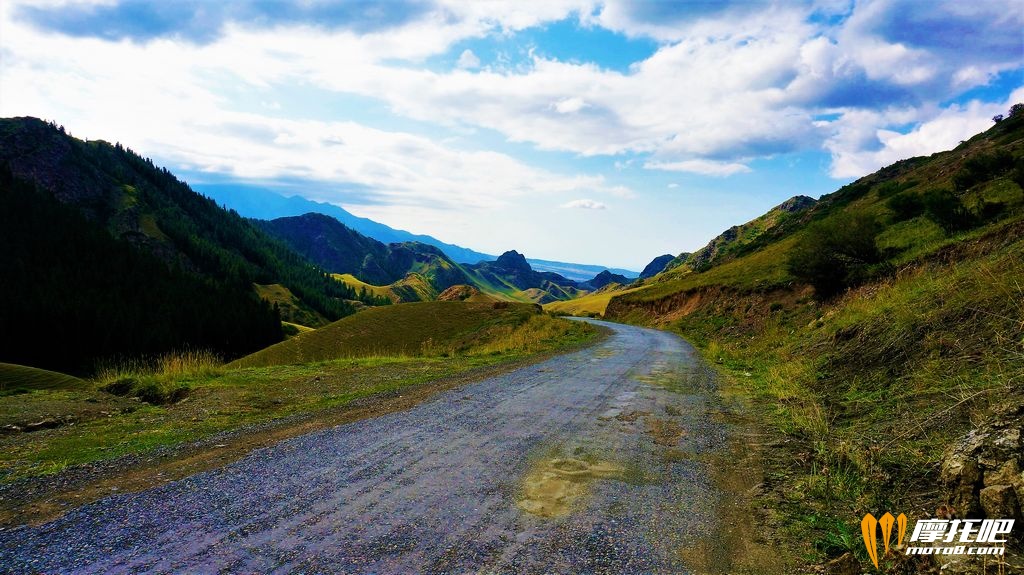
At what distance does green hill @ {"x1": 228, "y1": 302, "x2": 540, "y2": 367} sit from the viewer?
38.0m

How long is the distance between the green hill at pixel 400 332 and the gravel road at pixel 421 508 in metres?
27.4

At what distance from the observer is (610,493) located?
17.9 feet

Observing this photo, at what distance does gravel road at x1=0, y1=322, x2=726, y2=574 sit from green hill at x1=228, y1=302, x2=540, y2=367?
27.4 m

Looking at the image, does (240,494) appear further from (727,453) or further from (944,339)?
(944,339)

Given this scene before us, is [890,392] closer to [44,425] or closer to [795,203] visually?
[44,425]

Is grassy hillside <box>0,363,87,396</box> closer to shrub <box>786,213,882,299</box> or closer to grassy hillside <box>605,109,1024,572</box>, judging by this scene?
grassy hillside <box>605,109,1024,572</box>

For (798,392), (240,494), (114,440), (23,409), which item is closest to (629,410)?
(798,392)

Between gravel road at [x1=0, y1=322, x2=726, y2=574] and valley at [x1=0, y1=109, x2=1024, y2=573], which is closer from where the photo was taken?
gravel road at [x1=0, y1=322, x2=726, y2=574]

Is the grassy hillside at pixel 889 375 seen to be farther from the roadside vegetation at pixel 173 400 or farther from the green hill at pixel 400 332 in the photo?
the green hill at pixel 400 332

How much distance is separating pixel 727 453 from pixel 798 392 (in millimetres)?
4972

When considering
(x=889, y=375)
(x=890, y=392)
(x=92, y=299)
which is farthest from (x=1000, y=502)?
(x=92, y=299)

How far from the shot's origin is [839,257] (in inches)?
1019

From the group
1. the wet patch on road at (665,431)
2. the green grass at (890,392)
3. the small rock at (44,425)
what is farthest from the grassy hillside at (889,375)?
the small rock at (44,425)

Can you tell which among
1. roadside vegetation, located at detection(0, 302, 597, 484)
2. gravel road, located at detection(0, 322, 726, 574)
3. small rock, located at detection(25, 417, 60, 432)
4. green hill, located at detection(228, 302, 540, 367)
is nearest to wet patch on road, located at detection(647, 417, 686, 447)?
gravel road, located at detection(0, 322, 726, 574)
